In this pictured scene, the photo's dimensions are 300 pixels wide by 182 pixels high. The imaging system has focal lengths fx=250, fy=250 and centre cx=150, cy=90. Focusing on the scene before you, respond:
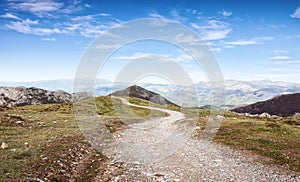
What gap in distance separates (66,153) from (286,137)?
23.2m

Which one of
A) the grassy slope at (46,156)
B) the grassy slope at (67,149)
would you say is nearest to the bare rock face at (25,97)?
the grassy slope at (67,149)

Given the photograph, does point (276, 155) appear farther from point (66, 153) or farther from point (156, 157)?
point (66, 153)

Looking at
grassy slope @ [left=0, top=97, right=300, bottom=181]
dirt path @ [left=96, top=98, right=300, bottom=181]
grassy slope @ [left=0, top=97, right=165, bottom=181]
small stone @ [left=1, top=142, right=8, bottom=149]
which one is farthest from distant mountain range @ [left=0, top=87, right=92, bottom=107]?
small stone @ [left=1, top=142, right=8, bottom=149]

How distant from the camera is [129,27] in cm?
3319

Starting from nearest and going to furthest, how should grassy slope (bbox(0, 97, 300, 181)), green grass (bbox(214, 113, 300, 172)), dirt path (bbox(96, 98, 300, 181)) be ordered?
grassy slope (bbox(0, 97, 300, 181)) → dirt path (bbox(96, 98, 300, 181)) → green grass (bbox(214, 113, 300, 172))

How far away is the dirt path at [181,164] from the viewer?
15.8 metres

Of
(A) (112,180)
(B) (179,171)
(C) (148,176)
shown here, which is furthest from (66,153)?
(B) (179,171)

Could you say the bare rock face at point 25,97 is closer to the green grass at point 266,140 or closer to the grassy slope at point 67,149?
the grassy slope at point 67,149

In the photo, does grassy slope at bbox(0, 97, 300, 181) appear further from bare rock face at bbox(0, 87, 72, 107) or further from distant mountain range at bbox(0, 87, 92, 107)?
bare rock face at bbox(0, 87, 72, 107)

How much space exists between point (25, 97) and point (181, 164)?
9457cm

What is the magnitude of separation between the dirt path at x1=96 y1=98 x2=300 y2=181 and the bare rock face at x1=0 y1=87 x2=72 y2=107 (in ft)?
270

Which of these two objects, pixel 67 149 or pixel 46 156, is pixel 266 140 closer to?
pixel 67 149

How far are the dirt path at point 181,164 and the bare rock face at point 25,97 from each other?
270 feet

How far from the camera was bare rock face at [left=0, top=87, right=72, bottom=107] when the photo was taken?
9419cm
